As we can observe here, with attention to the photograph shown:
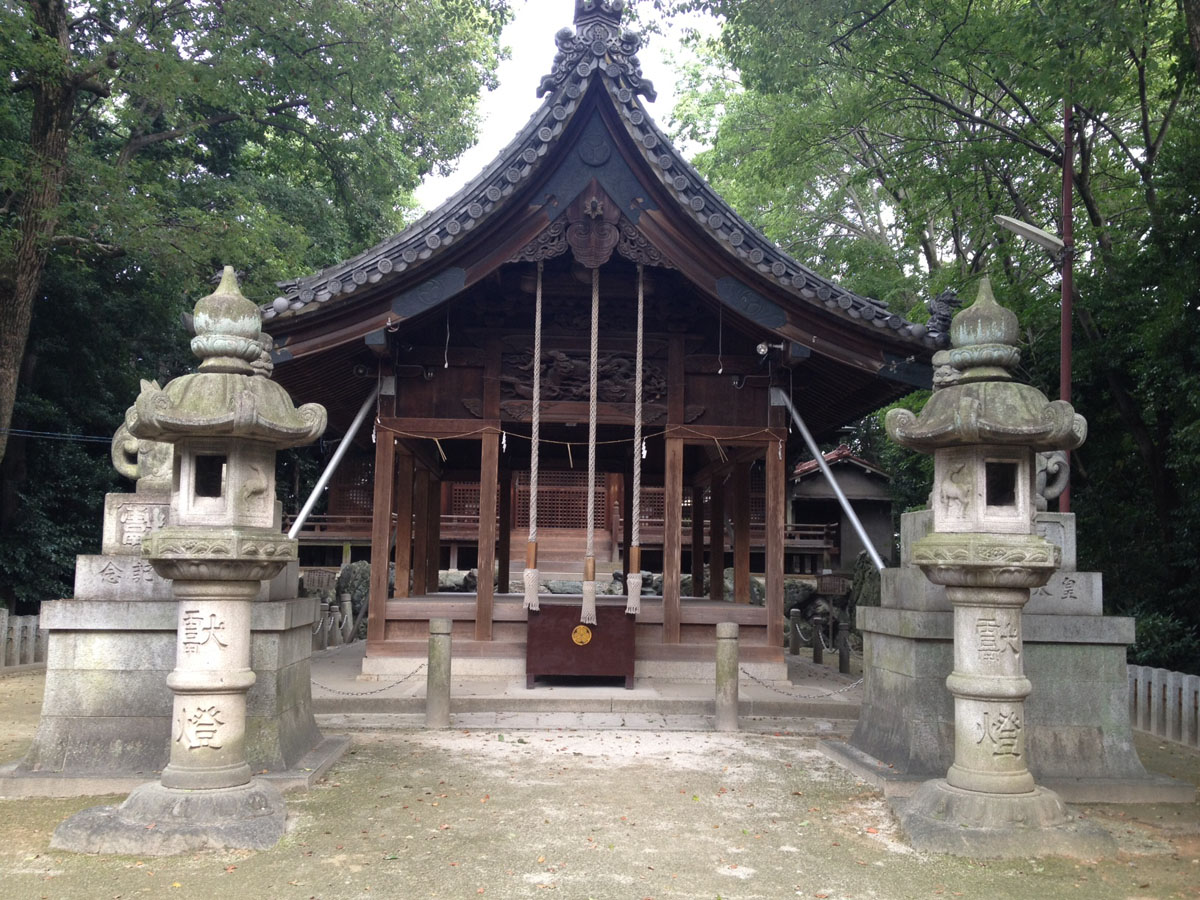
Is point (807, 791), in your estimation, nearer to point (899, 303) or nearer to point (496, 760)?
point (496, 760)

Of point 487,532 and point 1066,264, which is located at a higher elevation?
point 1066,264

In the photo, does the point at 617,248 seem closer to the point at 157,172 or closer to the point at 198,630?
the point at 198,630

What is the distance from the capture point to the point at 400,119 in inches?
837

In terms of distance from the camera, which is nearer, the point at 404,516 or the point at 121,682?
the point at 121,682

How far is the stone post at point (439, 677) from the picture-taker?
8641 millimetres

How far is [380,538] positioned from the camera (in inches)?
431

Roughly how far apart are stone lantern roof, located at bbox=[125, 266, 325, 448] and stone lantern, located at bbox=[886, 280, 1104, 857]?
411 cm

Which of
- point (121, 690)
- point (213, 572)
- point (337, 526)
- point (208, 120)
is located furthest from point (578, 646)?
point (337, 526)

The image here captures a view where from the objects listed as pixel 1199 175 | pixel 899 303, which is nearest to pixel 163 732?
pixel 1199 175

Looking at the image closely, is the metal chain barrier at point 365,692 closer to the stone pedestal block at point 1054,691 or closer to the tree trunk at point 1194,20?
the stone pedestal block at point 1054,691

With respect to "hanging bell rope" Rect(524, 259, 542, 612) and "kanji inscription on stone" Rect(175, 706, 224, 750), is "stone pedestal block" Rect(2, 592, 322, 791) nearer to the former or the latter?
"kanji inscription on stone" Rect(175, 706, 224, 750)

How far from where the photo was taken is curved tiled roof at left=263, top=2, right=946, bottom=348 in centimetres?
992

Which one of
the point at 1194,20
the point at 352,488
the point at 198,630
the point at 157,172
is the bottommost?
the point at 198,630

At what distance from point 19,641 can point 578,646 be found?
982cm
